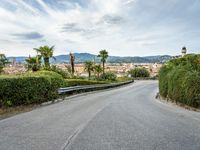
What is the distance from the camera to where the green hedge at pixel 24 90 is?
1386 centimetres

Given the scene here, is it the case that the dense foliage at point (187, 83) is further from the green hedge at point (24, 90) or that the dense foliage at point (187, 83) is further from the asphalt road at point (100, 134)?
the green hedge at point (24, 90)

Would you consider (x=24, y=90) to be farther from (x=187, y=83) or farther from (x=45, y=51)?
(x=45, y=51)

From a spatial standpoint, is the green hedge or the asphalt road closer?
the asphalt road

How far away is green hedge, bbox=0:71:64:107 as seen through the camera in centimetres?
1386

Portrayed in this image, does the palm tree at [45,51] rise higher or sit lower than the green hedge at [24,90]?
higher

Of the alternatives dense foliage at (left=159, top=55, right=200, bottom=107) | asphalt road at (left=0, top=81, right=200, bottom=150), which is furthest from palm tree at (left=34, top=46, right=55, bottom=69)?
asphalt road at (left=0, top=81, right=200, bottom=150)

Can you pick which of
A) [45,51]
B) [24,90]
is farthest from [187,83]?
[45,51]

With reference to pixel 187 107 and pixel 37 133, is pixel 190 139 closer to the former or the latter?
pixel 37 133

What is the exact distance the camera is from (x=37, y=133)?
8.01 meters

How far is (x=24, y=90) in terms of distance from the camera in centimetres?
1495

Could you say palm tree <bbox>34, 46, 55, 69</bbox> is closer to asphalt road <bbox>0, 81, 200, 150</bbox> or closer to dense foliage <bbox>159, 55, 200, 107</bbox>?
dense foliage <bbox>159, 55, 200, 107</bbox>

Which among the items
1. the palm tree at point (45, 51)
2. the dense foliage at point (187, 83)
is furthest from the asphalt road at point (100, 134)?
the palm tree at point (45, 51)

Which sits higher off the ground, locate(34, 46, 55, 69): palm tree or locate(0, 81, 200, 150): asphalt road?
locate(34, 46, 55, 69): palm tree

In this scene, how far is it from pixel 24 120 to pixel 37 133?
2684 millimetres
